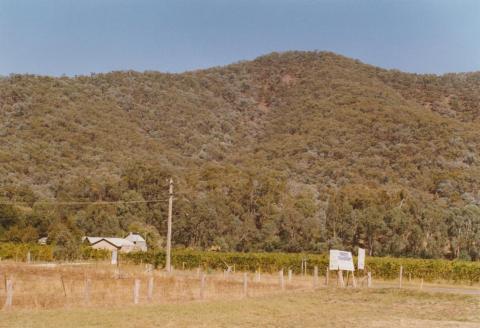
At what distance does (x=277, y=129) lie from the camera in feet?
562

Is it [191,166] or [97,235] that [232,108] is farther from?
[97,235]

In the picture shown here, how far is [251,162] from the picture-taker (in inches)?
5600

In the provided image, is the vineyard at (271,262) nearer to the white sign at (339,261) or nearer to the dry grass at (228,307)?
the white sign at (339,261)

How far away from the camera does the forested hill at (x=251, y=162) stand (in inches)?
3457

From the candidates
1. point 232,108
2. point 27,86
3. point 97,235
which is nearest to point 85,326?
point 97,235

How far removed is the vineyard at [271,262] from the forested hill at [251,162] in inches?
144

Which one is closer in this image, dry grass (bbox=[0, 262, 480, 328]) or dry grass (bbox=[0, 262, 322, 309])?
dry grass (bbox=[0, 262, 480, 328])

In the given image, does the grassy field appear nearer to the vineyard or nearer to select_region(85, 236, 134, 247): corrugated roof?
the vineyard

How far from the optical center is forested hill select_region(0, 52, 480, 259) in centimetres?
8781

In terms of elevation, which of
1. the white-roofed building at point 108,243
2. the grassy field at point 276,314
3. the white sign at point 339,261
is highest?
the white sign at point 339,261

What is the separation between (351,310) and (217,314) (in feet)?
19.2

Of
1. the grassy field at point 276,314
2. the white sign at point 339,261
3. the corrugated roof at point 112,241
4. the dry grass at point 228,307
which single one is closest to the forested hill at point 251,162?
the corrugated roof at point 112,241

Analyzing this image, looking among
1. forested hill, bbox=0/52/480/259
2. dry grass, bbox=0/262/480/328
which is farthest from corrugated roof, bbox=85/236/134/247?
dry grass, bbox=0/262/480/328

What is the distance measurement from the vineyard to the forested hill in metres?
3.67
